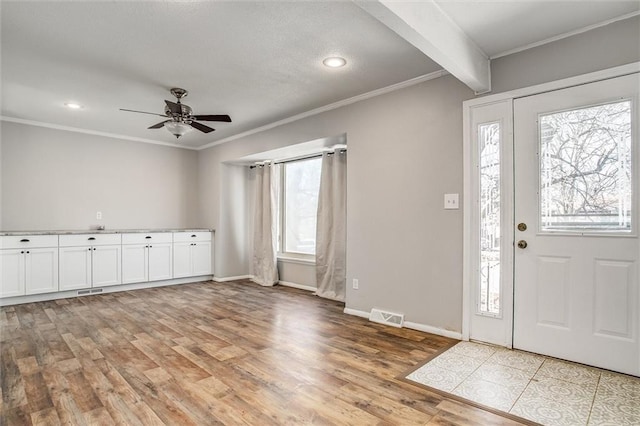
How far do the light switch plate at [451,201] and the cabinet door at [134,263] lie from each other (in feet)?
14.7

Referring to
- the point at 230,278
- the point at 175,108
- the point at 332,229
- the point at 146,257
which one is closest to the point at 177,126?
the point at 175,108

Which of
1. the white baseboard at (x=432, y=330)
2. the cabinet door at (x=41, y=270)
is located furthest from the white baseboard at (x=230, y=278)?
the white baseboard at (x=432, y=330)

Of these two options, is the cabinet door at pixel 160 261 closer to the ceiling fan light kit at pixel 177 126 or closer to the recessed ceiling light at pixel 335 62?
the ceiling fan light kit at pixel 177 126

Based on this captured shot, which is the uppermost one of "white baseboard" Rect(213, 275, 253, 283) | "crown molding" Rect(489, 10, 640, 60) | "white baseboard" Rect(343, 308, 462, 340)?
"crown molding" Rect(489, 10, 640, 60)

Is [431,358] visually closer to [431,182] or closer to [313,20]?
[431,182]

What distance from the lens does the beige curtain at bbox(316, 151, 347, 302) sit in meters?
4.73

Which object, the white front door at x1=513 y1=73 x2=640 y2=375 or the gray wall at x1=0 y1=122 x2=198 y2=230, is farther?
the gray wall at x1=0 y1=122 x2=198 y2=230

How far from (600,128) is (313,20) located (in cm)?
217

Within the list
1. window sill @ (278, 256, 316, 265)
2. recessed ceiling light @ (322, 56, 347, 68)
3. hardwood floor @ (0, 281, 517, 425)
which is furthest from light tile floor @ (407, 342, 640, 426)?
window sill @ (278, 256, 316, 265)

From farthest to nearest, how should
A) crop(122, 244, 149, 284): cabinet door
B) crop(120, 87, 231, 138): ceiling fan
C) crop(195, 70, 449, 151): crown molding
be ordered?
crop(122, 244, 149, 284): cabinet door
crop(120, 87, 231, 138): ceiling fan
crop(195, 70, 449, 151): crown molding

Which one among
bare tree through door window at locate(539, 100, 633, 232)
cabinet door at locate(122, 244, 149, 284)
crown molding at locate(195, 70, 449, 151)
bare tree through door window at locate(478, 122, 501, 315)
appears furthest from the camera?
cabinet door at locate(122, 244, 149, 284)

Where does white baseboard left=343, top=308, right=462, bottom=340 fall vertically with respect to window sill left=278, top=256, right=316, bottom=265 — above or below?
below

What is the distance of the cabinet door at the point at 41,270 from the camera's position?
4466 mm

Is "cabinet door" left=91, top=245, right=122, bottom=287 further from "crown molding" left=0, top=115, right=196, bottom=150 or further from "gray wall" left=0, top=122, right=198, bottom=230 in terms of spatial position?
"crown molding" left=0, top=115, right=196, bottom=150
